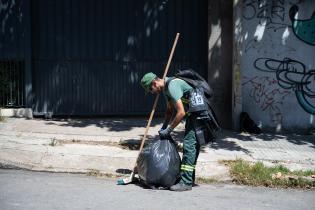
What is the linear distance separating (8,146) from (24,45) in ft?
10.8

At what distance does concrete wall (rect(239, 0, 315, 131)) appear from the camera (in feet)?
35.1

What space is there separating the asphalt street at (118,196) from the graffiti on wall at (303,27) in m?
4.53

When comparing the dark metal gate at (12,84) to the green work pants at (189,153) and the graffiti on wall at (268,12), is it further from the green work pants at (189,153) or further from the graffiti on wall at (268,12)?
the green work pants at (189,153)

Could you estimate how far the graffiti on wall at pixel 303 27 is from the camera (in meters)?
10.7

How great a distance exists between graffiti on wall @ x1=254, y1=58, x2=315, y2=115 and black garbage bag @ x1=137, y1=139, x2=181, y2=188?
4578 millimetres

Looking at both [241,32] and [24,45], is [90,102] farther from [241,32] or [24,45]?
[241,32]

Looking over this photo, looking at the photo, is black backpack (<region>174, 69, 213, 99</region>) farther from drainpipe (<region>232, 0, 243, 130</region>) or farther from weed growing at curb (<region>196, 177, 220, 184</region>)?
drainpipe (<region>232, 0, 243, 130</region>)

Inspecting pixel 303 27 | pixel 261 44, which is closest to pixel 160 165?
pixel 261 44

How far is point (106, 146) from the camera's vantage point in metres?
8.98

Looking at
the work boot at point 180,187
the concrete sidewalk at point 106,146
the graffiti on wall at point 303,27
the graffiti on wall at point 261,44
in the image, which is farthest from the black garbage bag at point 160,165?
the graffiti on wall at point 303,27

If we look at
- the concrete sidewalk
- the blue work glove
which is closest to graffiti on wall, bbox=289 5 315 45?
the concrete sidewalk

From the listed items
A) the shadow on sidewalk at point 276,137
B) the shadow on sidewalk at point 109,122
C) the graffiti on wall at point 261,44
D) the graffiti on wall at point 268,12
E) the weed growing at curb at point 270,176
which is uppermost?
the graffiti on wall at point 268,12

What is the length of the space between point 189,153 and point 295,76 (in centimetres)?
489

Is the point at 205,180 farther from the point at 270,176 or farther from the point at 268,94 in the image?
the point at 268,94
